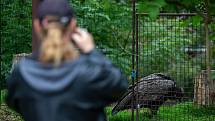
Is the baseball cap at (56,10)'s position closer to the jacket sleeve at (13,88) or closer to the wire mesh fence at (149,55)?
the jacket sleeve at (13,88)

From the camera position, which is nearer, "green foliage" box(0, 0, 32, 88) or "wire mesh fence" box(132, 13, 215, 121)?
"wire mesh fence" box(132, 13, 215, 121)

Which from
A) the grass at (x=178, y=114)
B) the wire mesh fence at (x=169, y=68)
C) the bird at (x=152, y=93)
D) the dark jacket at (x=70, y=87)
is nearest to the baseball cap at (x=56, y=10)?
the dark jacket at (x=70, y=87)

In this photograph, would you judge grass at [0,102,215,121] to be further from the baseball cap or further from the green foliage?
the baseball cap

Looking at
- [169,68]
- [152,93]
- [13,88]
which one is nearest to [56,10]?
[13,88]

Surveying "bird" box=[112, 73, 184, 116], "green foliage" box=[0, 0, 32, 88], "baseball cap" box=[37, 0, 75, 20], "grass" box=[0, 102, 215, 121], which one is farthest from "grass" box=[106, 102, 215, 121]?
"baseball cap" box=[37, 0, 75, 20]

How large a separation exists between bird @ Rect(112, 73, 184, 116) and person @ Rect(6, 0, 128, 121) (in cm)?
504

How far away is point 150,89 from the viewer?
25.9 feet

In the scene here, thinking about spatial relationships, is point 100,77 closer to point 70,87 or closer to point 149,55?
point 70,87

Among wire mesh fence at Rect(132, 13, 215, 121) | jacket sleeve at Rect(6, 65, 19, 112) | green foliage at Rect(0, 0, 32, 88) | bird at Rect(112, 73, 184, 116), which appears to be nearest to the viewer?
jacket sleeve at Rect(6, 65, 19, 112)

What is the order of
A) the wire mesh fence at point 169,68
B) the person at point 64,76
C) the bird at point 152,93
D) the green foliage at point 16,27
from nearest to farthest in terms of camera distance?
the person at point 64,76, the bird at point 152,93, the wire mesh fence at point 169,68, the green foliage at point 16,27

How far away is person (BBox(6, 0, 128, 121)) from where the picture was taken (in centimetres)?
253

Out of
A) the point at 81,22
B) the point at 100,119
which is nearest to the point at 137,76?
the point at 81,22

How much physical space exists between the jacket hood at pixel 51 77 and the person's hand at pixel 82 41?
0.35 ft

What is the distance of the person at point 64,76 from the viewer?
253 centimetres
